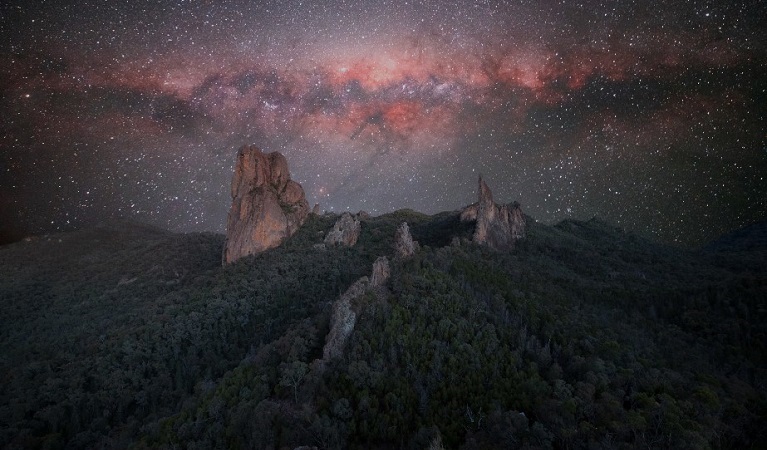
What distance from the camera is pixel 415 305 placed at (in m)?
46.6

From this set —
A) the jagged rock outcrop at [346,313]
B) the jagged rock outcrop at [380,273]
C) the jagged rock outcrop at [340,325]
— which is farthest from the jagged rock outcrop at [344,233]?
the jagged rock outcrop at [340,325]

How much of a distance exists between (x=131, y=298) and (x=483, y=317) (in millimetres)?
78466

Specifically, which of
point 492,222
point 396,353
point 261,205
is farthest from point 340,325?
point 492,222

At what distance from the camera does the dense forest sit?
32.4 m

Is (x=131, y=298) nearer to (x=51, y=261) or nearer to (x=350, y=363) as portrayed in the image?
(x=51, y=261)

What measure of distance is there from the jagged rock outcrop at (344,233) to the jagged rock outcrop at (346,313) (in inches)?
1342

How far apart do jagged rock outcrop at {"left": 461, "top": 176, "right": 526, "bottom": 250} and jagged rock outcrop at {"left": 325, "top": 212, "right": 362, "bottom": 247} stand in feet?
93.3

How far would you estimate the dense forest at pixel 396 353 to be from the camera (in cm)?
3244

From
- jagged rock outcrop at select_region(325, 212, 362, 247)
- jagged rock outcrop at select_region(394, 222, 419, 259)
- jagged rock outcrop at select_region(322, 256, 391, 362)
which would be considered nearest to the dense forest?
jagged rock outcrop at select_region(322, 256, 391, 362)

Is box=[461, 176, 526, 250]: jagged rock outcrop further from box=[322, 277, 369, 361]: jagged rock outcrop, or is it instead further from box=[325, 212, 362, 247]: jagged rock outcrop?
box=[322, 277, 369, 361]: jagged rock outcrop

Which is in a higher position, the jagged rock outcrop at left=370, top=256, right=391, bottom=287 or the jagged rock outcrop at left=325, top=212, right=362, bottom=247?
the jagged rock outcrop at left=325, top=212, right=362, bottom=247

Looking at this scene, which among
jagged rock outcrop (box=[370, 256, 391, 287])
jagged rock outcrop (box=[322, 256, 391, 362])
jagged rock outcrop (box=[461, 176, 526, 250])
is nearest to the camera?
→ jagged rock outcrop (box=[322, 256, 391, 362])

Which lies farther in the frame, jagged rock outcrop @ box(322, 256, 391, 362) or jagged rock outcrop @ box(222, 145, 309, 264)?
jagged rock outcrop @ box(222, 145, 309, 264)

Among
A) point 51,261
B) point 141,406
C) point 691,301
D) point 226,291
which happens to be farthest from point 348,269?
point 51,261
